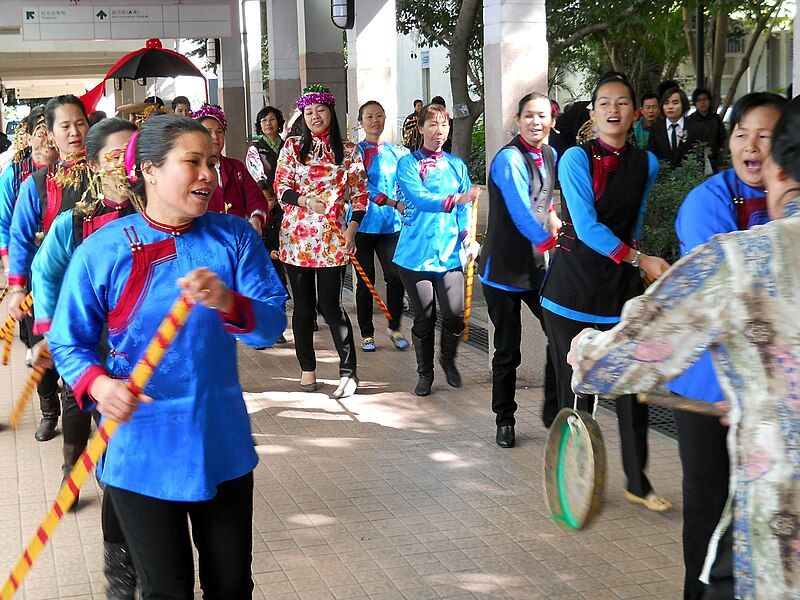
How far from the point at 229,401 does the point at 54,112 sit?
3.73m

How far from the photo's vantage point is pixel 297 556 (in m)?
5.49

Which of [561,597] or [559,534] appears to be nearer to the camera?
[561,597]

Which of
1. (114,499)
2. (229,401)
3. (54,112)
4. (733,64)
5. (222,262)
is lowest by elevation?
(114,499)

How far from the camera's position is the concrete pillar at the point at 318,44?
16594mm

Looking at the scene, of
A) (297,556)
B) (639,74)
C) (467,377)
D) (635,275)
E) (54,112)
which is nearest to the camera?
Answer: (297,556)

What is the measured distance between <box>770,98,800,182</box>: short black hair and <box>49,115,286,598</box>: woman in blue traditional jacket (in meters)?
1.56

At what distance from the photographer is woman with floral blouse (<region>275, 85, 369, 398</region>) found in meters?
8.50

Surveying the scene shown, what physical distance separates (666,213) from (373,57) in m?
4.52

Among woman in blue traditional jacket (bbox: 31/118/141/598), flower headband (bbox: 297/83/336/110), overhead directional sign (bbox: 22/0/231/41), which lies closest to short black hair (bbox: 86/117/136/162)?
woman in blue traditional jacket (bbox: 31/118/141/598)

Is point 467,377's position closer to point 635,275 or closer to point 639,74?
point 635,275

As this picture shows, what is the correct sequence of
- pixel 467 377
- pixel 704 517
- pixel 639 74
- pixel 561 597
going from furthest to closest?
pixel 639 74, pixel 467 377, pixel 561 597, pixel 704 517

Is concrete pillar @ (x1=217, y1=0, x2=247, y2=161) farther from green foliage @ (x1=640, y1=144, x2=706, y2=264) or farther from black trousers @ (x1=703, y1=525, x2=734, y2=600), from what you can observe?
black trousers @ (x1=703, y1=525, x2=734, y2=600)

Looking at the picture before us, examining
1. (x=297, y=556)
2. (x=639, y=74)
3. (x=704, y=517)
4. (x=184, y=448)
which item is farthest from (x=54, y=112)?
(x=639, y=74)

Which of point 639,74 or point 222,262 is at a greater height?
point 639,74
